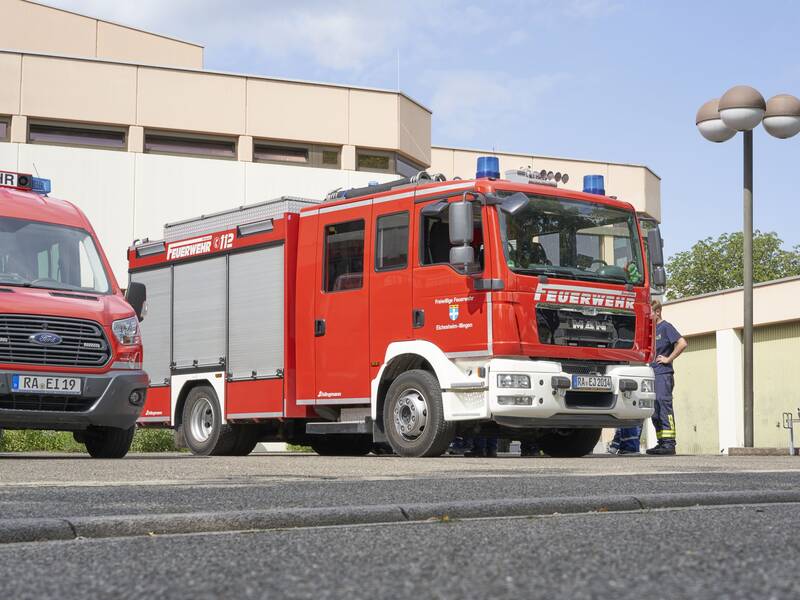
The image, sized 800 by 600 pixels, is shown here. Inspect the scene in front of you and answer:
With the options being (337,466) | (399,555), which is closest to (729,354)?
(337,466)

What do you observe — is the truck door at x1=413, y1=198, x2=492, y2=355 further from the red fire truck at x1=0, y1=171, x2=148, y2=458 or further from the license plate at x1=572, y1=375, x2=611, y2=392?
the red fire truck at x1=0, y1=171, x2=148, y2=458

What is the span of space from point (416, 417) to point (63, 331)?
137 inches

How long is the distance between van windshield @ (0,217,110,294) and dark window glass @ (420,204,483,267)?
311 cm

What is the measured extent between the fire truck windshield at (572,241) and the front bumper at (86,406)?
3.74 m

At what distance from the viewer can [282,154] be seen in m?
29.6

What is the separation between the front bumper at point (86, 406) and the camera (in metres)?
10.6

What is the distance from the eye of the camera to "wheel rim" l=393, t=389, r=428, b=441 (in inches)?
483

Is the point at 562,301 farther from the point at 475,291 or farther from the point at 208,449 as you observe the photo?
the point at 208,449

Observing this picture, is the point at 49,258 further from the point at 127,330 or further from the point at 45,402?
the point at 45,402

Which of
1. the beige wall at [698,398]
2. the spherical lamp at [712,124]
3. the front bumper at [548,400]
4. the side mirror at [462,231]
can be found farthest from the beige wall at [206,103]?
the front bumper at [548,400]

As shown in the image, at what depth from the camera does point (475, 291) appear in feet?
39.4

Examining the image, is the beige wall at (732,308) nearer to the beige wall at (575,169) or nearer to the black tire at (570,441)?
the beige wall at (575,169)

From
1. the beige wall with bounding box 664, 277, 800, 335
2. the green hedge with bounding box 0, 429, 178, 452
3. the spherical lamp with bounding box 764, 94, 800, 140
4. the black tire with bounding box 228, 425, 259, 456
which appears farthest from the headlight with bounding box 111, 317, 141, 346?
the beige wall with bounding box 664, 277, 800, 335

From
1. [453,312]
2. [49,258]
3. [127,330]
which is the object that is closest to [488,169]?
[453,312]
